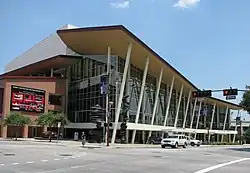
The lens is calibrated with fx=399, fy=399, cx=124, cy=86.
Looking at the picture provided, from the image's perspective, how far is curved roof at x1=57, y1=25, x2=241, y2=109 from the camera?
5053 centimetres

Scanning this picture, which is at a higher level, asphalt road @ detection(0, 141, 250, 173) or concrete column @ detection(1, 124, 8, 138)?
asphalt road @ detection(0, 141, 250, 173)

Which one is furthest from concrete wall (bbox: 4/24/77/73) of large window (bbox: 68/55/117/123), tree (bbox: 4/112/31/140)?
tree (bbox: 4/112/31/140)

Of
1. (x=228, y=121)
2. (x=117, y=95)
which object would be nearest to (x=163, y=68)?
(x=117, y=95)

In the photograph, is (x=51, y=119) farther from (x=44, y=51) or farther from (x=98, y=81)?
(x=44, y=51)

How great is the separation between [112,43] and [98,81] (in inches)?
373

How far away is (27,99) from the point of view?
6506 cm

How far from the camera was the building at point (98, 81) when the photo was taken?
55156mm

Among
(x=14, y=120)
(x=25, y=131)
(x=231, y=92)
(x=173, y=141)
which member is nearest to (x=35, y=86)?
(x=25, y=131)

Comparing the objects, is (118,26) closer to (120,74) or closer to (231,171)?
(120,74)

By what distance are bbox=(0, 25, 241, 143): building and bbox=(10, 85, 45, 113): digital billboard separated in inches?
8.9

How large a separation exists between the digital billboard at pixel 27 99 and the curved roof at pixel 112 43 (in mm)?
10117

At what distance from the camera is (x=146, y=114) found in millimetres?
68250

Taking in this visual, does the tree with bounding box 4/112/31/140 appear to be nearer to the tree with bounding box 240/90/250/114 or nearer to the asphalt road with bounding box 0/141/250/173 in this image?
the tree with bounding box 240/90/250/114

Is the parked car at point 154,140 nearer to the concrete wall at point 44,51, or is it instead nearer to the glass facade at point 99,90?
the glass facade at point 99,90
